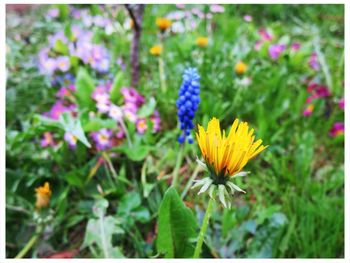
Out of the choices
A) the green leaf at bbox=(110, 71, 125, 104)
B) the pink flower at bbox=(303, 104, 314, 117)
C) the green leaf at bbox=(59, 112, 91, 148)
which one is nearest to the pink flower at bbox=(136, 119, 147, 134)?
the green leaf at bbox=(110, 71, 125, 104)

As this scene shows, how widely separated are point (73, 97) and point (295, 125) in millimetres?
1165

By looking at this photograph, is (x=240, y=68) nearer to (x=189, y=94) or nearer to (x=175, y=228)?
(x=189, y=94)

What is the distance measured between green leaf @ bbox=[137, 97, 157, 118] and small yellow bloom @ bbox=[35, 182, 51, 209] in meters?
0.54

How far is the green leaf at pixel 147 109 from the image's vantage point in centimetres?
204

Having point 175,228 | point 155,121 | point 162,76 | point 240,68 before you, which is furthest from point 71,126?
point 240,68

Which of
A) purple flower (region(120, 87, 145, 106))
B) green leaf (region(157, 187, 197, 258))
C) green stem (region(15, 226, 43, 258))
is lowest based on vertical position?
green stem (region(15, 226, 43, 258))

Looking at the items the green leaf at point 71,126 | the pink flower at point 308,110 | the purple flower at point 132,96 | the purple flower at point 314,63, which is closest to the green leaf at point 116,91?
the purple flower at point 132,96

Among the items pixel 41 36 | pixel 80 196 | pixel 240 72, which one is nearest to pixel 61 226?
pixel 80 196

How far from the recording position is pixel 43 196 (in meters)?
1.77

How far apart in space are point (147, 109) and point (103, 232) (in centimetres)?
63

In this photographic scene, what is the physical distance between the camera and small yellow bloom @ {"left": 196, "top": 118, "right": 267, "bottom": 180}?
1.12 metres

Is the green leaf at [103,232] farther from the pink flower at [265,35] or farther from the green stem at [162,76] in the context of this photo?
the pink flower at [265,35]

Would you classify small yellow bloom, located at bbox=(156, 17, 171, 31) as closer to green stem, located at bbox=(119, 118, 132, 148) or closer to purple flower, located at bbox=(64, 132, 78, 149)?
green stem, located at bbox=(119, 118, 132, 148)

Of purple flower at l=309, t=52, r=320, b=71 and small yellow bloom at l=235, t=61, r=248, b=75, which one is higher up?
purple flower at l=309, t=52, r=320, b=71
